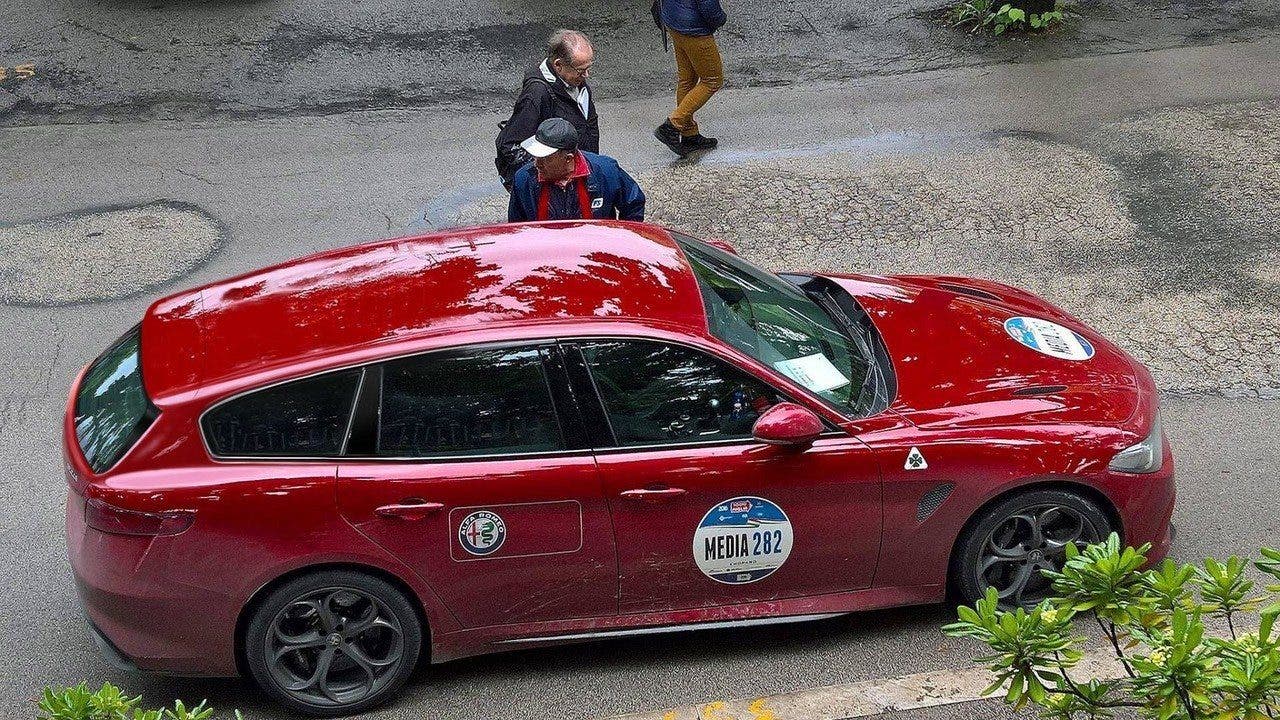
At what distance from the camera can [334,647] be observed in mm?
4992

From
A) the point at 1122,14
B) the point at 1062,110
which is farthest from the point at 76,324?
the point at 1122,14

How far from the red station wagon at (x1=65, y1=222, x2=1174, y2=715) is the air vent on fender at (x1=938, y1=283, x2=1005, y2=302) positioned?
31.4 inches

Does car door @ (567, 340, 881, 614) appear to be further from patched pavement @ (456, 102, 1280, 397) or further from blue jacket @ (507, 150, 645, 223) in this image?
patched pavement @ (456, 102, 1280, 397)

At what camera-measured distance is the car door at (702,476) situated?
16.3ft

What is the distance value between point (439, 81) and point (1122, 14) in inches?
263

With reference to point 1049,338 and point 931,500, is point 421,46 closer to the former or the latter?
point 1049,338

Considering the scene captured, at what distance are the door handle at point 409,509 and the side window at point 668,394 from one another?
74 centimetres

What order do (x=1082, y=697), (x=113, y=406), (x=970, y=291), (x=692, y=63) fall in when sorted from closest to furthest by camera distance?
(x=1082, y=697)
(x=113, y=406)
(x=970, y=291)
(x=692, y=63)

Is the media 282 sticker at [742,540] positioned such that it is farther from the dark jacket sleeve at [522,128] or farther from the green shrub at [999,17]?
the green shrub at [999,17]

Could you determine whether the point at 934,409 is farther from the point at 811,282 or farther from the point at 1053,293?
the point at 1053,293

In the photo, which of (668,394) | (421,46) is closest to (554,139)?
(668,394)

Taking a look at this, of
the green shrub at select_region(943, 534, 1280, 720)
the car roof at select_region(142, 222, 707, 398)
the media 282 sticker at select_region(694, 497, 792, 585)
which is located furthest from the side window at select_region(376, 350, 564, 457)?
the green shrub at select_region(943, 534, 1280, 720)

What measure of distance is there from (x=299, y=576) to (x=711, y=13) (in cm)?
667

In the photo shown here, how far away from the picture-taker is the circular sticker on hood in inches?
223
